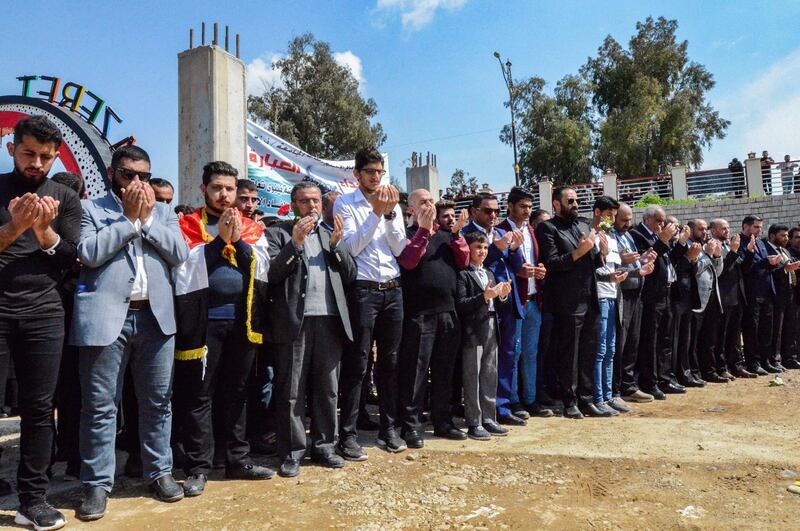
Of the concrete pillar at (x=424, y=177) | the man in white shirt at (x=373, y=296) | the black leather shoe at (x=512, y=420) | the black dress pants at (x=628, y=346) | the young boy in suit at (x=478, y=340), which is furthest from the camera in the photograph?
the concrete pillar at (x=424, y=177)

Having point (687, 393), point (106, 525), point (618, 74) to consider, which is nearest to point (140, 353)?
point (106, 525)

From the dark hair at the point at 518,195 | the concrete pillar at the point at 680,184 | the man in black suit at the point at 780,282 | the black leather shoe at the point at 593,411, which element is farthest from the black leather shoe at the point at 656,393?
the concrete pillar at the point at 680,184

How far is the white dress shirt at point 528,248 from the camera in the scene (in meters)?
5.59

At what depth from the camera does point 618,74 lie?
35.8m

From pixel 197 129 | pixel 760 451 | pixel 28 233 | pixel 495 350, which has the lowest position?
pixel 760 451

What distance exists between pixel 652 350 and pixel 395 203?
389 centimetres

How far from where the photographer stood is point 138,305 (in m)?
3.42

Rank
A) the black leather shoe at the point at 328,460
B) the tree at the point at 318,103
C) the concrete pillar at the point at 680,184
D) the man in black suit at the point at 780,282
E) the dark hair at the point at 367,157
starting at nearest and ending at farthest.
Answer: the black leather shoe at the point at 328,460 < the dark hair at the point at 367,157 < the man in black suit at the point at 780,282 < the concrete pillar at the point at 680,184 < the tree at the point at 318,103

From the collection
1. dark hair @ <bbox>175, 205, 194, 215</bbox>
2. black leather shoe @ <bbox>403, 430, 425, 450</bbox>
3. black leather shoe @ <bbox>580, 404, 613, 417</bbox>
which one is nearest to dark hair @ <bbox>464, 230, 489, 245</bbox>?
black leather shoe @ <bbox>403, 430, 425, 450</bbox>

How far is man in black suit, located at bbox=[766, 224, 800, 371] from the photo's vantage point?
8.41m

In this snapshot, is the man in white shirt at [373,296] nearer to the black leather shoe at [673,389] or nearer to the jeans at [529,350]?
the jeans at [529,350]

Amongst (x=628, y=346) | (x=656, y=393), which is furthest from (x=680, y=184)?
(x=628, y=346)

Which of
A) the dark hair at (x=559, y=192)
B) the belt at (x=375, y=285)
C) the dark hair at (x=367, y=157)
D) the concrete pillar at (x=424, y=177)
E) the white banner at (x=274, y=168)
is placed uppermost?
the concrete pillar at (x=424, y=177)

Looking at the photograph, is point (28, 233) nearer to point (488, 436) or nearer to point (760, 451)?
point (488, 436)
